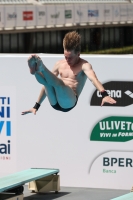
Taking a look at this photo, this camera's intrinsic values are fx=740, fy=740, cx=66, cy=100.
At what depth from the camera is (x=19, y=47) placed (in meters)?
50.4

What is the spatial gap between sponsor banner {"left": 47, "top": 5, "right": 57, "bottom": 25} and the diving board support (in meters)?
37.1

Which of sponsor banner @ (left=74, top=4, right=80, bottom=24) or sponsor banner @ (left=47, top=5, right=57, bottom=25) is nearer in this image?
sponsor banner @ (left=47, top=5, right=57, bottom=25)

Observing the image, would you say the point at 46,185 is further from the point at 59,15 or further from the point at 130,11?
the point at 130,11

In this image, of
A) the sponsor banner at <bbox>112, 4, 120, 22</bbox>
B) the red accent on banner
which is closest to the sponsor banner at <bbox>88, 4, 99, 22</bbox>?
the sponsor banner at <bbox>112, 4, 120, 22</bbox>

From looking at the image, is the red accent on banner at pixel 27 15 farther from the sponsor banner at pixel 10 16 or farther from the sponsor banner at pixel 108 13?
the sponsor banner at pixel 108 13

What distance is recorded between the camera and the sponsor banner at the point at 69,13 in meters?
52.1

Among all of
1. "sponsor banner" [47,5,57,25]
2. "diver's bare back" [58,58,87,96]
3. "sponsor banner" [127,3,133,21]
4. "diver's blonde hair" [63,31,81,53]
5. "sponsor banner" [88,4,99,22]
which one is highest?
"sponsor banner" [127,3,133,21]

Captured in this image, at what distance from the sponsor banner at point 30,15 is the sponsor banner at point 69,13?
12.3 ft

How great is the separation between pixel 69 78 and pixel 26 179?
1927 mm

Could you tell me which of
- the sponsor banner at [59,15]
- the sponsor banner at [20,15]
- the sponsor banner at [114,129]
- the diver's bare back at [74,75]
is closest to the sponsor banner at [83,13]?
the sponsor banner at [59,15]

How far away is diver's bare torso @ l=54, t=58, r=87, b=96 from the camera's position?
12547 mm

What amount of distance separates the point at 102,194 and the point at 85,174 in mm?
654

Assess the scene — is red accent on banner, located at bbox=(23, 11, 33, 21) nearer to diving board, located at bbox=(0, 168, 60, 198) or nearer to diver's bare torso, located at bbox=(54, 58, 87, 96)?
diving board, located at bbox=(0, 168, 60, 198)

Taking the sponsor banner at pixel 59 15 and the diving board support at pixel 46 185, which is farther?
the sponsor banner at pixel 59 15
